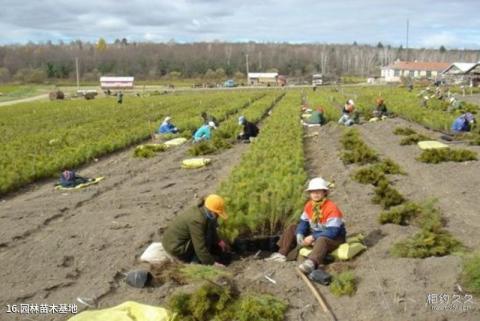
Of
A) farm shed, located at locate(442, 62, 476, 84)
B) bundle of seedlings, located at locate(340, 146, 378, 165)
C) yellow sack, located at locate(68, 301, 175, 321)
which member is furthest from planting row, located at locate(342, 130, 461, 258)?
farm shed, located at locate(442, 62, 476, 84)

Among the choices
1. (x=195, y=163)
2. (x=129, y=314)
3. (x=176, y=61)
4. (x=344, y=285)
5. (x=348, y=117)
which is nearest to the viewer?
(x=129, y=314)

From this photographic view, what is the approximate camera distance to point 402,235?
7.35 metres

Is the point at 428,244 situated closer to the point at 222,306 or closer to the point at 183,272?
the point at 222,306

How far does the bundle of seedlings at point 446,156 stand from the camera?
40.4ft

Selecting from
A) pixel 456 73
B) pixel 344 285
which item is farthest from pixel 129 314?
pixel 456 73

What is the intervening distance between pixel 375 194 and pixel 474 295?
14.6 ft

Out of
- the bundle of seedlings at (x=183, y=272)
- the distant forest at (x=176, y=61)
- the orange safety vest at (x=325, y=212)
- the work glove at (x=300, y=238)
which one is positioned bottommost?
the bundle of seedlings at (x=183, y=272)

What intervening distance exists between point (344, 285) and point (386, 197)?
371 cm

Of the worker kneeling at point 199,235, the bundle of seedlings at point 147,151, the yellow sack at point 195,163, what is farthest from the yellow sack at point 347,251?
the bundle of seedlings at point 147,151

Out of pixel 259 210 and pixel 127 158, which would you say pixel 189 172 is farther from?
pixel 259 210

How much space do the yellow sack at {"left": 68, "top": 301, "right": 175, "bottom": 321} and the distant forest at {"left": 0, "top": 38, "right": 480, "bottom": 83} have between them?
109118mm

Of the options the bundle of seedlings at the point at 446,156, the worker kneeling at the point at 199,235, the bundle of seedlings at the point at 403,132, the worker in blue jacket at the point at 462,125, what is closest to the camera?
the worker kneeling at the point at 199,235

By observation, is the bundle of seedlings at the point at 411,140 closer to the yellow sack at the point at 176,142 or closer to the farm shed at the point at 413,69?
the yellow sack at the point at 176,142

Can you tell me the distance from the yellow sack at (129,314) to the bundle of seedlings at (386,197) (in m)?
5.00
